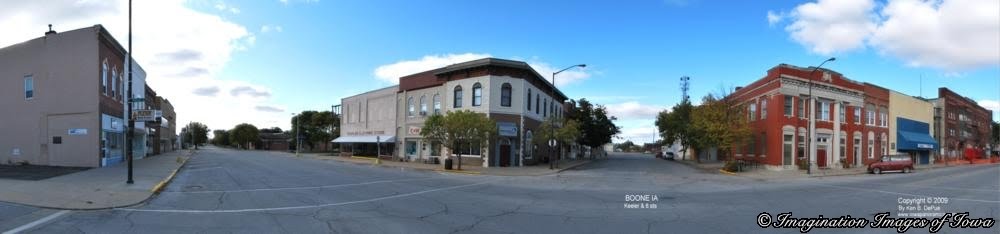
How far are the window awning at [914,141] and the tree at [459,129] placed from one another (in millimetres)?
41421

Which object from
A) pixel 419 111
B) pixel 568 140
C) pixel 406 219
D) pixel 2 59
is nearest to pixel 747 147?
pixel 568 140

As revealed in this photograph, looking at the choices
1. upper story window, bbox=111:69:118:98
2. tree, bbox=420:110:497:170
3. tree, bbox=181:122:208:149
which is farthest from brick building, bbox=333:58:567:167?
tree, bbox=181:122:208:149

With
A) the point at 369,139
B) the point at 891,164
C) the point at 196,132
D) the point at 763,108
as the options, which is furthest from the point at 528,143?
the point at 196,132

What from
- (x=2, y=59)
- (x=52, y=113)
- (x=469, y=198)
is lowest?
(x=469, y=198)

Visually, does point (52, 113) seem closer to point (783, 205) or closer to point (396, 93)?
point (396, 93)

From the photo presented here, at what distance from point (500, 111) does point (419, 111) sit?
8.93 metres

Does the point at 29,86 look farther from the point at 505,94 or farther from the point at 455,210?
the point at 455,210

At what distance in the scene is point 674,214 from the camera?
1136 cm

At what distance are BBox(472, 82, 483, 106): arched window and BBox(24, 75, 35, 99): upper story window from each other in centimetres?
2575

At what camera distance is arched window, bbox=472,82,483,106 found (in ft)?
124

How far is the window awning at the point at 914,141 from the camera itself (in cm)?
4881

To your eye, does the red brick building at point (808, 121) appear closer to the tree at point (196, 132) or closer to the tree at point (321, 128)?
the tree at point (321, 128)

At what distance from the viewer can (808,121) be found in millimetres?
38000

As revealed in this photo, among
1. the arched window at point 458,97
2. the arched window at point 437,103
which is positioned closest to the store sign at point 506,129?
the arched window at point 458,97
